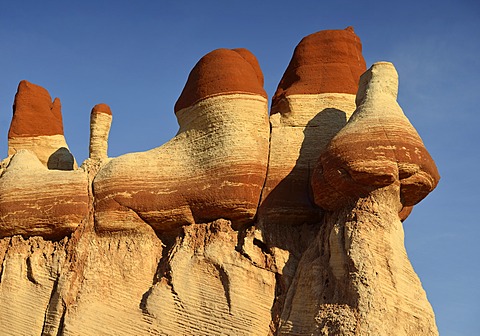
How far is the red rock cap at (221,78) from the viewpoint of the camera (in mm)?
18188

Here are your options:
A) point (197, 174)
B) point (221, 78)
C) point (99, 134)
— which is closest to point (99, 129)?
point (99, 134)

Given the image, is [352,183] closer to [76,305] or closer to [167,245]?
[167,245]

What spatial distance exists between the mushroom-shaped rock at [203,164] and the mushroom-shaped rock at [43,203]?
1.52ft

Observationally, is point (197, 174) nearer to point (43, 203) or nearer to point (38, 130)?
point (43, 203)

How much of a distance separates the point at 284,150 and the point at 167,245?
3085mm

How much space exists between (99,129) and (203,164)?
160 inches

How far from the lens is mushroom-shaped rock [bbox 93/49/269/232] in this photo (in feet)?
56.5

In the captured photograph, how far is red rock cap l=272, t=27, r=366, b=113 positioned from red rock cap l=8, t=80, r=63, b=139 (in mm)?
7227

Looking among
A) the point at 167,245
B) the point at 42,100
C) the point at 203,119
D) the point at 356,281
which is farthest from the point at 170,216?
the point at 42,100

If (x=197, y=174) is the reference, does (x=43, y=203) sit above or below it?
below

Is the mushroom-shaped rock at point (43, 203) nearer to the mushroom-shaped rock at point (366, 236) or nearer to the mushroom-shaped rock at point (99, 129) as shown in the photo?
the mushroom-shaped rock at point (99, 129)

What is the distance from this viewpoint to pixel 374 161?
15156 mm

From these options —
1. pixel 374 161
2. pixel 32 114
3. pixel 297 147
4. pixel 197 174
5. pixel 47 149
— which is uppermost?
pixel 32 114

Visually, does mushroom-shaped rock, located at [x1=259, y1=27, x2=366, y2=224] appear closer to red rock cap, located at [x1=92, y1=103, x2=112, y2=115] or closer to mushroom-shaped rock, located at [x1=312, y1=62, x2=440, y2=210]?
mushroom-shaped rock, located at [x1=312, y1=62, x2=440, y2=210]
